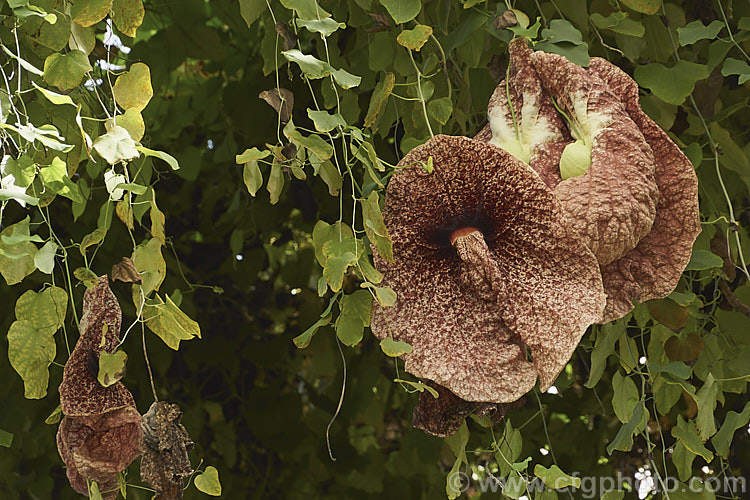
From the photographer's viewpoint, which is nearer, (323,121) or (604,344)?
(323,121)

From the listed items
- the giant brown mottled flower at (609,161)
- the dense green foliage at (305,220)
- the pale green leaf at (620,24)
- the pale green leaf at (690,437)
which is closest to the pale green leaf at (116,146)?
the dense green foliage at (305,220)

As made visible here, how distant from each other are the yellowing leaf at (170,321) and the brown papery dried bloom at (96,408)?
0.02 metres

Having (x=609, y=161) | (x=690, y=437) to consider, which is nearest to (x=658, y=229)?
(x=609, y=161)

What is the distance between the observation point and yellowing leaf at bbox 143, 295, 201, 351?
0.51 m

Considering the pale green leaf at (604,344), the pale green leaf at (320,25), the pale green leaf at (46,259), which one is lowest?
the pale green leaf at (604,344)

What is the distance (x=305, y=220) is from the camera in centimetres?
139

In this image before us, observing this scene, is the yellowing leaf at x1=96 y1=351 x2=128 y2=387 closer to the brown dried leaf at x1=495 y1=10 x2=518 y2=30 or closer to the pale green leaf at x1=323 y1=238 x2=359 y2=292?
the pale green leaf at x1=323 y1=238 x2=359 y2=292

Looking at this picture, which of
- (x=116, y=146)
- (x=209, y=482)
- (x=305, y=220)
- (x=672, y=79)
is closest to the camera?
(x=116, y=146)

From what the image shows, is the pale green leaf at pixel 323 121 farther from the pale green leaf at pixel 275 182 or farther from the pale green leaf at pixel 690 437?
the pale green leaf at pixel 690 437

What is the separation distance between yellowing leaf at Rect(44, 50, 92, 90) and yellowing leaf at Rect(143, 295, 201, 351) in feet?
0.47

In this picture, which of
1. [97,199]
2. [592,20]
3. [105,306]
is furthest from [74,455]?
[97,199]

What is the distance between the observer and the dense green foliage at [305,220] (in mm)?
513

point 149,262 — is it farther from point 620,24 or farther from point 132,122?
point 620,24

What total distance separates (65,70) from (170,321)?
17 centimetres
